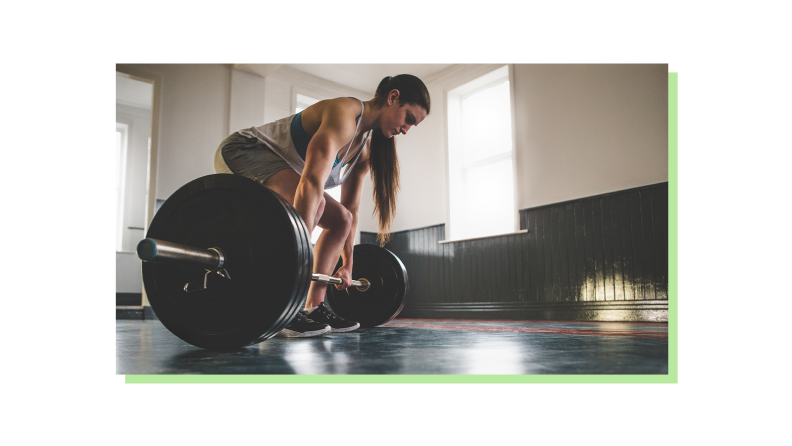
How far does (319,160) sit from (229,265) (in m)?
0.35

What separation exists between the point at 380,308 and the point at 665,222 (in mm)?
1409

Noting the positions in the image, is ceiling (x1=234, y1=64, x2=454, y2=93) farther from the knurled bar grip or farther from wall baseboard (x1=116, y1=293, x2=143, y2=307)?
wall baseboard (x1=116, y1=293, x2=143, y2=307)

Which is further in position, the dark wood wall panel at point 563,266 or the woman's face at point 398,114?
the dark wood wall panel at point 563,266

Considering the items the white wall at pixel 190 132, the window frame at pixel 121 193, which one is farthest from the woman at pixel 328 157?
the window frame at pixel 121 193

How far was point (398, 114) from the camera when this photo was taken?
1.32m

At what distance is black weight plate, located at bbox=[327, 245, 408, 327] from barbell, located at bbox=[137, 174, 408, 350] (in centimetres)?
92

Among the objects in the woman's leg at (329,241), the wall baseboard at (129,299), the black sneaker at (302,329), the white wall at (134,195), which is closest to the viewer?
the black sneaker at (302,329)

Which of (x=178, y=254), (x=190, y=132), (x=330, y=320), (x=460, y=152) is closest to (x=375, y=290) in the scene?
(x=330, y=320)

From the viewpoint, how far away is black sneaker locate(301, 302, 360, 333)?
151cm

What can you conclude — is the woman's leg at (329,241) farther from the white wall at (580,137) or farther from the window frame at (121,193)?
the window frame at (121,193)

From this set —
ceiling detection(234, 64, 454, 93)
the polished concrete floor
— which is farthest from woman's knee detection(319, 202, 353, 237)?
the polished concrete floor

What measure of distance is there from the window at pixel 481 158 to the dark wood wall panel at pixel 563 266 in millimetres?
136

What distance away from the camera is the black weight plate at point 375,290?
5.79 ft
